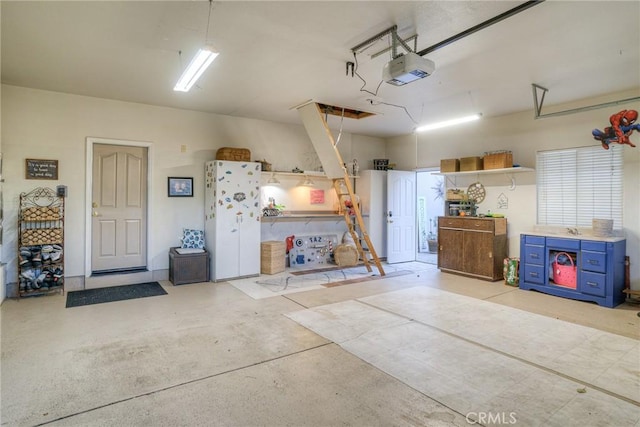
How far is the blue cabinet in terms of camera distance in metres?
4.75

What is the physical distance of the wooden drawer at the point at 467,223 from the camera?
621 centimetres

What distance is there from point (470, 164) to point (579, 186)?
171 centimetres

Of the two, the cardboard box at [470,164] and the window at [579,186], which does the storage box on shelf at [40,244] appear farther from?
the window at [579,186]

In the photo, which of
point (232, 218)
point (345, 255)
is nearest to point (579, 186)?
point (345, 255)

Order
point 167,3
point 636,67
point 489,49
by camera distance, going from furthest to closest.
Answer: point 636,67, point 489,49, point 167,3

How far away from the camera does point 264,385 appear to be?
2684mm

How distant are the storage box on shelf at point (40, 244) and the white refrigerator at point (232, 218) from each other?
2179 millimetres

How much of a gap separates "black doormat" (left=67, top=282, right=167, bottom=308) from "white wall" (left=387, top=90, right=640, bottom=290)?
6064 mm

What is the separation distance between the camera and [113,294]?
17.1 ft

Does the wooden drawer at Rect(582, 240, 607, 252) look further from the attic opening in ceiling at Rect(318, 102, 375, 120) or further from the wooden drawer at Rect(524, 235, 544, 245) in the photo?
the attic opening in ceiling at Rect(318, 102, 375, 120)

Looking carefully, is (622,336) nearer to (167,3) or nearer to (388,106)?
(388,106)

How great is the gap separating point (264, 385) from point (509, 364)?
2103 mm

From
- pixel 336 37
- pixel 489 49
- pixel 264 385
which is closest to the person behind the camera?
pixel 264 385

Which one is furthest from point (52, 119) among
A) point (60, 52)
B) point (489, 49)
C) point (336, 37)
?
point (489, 49)
